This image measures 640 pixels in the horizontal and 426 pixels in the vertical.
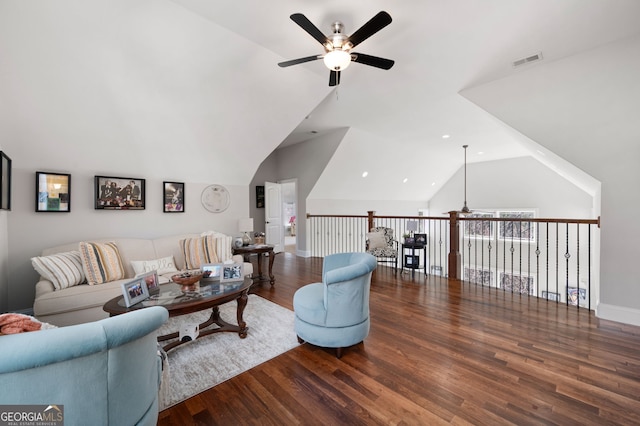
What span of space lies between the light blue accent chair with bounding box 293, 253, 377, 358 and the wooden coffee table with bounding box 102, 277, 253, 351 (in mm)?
698

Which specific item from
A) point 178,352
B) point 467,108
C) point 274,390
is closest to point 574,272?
point 467,108

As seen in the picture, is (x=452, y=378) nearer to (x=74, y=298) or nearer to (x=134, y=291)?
(x=134, y=291)

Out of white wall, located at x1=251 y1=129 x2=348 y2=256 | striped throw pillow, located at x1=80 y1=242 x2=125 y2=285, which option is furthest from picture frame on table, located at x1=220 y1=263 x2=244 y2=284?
white wall, located at x1=251 y1=129 x2=348 y2=256

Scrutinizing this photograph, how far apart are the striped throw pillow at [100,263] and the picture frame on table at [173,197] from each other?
113cm

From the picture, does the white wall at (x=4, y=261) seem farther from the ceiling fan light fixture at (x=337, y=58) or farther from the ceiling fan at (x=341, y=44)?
the ceiling fan light fixture at (x=337, y=58)

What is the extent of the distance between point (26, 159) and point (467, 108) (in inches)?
256

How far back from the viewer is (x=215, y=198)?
4844mm

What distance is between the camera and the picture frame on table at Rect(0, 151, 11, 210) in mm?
2578

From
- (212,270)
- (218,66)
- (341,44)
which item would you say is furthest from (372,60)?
(212,270)

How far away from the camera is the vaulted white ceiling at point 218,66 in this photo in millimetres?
2340

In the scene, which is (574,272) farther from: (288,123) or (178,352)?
(178,352)

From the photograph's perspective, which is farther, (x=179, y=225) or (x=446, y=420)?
(x=179, y=225)

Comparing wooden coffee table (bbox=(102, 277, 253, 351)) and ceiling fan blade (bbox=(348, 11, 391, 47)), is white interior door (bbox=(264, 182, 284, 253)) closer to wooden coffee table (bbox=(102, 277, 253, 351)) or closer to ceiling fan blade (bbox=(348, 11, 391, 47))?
wooden coffee table (bbox=(102, 277, 253, 351))

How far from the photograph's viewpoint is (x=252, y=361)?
220 cm
